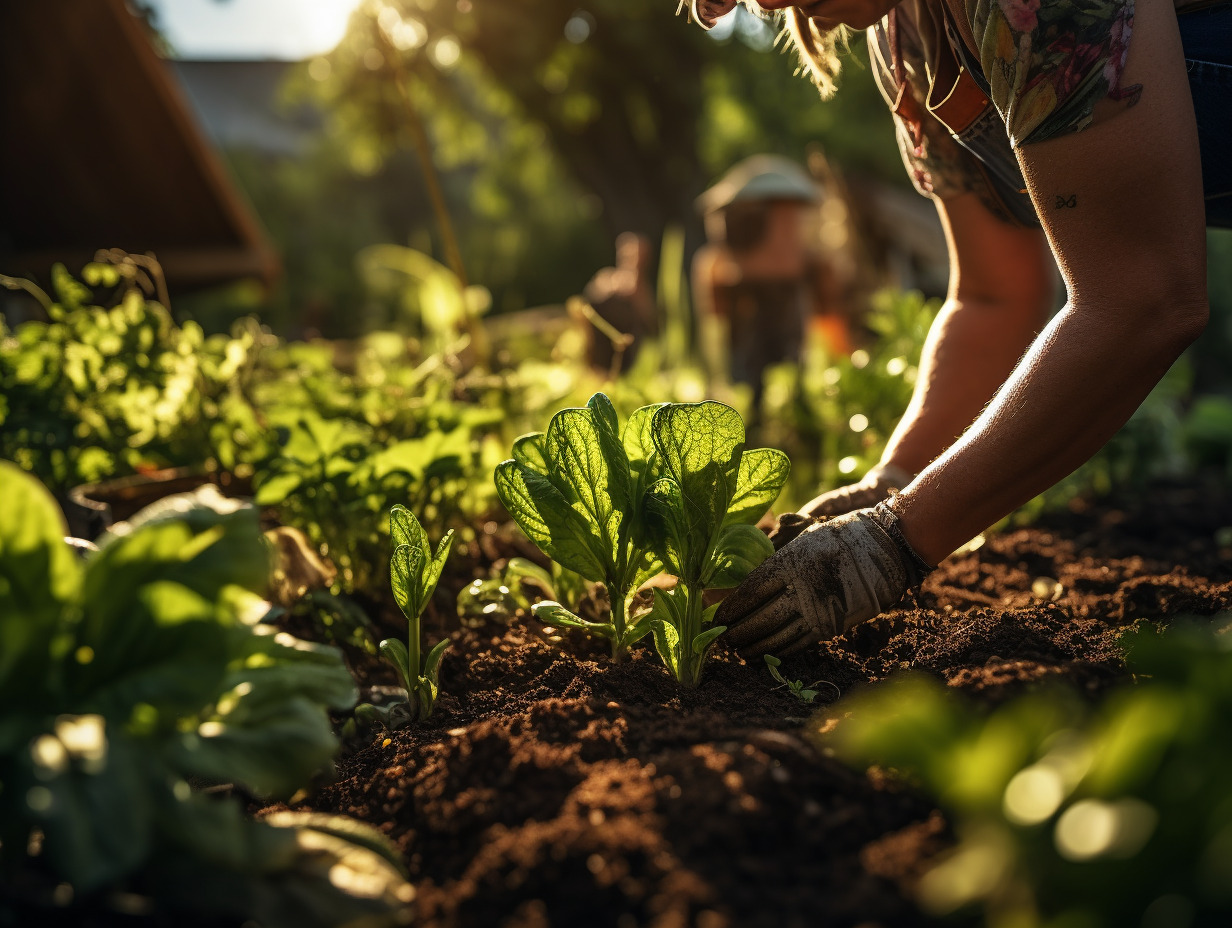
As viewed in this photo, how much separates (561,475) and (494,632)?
49 centimetres

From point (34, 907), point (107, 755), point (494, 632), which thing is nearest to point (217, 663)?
point (107, 755)

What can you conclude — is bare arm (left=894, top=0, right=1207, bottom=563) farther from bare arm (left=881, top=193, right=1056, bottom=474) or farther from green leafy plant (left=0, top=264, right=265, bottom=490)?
green leafy plant (left=0, top=264, right=265, bottom=490)

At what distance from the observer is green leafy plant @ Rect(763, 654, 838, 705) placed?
1293 mm

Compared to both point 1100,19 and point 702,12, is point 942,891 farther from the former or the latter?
point 702,12

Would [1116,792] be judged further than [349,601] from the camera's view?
Answer: No

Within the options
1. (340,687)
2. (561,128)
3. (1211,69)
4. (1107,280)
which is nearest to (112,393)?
(340,687)

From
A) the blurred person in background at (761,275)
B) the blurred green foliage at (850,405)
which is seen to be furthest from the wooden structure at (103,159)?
the blurred green foliage at (850,405)

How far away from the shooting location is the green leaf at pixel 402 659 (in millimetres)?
1328

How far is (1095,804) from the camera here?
1.98 feet

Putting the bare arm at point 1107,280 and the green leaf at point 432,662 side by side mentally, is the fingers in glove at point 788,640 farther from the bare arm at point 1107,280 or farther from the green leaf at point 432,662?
the green leaf at point 432,662

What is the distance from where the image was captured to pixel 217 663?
32.5 inches

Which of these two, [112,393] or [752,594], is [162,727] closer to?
[752,594]

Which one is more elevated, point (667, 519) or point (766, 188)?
point (766, 188)

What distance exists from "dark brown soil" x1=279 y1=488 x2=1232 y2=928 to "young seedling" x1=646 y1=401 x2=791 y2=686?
0.29ft
